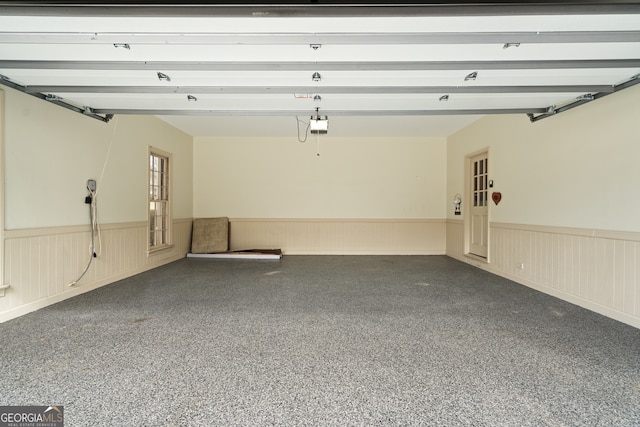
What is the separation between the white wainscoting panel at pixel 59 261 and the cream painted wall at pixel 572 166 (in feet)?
19.3

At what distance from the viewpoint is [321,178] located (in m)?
6.87

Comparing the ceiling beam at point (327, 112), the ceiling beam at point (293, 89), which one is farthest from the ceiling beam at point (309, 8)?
the ceiling beam at point (327, 112)

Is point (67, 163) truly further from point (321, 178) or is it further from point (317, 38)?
point (321, 178)

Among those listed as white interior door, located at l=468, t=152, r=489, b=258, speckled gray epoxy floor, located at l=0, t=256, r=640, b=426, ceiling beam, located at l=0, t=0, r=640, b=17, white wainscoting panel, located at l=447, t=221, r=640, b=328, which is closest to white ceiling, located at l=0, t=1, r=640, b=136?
ceiling beam, located at l=0, t=0, r=640, b=17

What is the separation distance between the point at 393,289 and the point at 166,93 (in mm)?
3594

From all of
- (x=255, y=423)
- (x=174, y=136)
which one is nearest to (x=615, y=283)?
(x=255, y=423)

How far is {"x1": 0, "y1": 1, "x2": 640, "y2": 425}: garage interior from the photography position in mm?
1737

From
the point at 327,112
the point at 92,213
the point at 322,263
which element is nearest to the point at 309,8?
the point at 327,112

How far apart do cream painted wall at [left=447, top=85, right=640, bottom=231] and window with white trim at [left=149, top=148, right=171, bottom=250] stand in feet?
19.3

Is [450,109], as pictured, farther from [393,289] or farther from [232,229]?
[232,229]

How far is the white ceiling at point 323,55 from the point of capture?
184 cm

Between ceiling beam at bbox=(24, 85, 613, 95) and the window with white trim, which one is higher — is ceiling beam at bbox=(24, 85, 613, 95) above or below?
above

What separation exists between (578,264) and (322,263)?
3801mm

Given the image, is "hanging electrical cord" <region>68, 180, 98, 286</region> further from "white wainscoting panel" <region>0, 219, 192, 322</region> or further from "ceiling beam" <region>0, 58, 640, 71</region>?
"ceiling beam" <region>0, 58, 640, 71</region>
